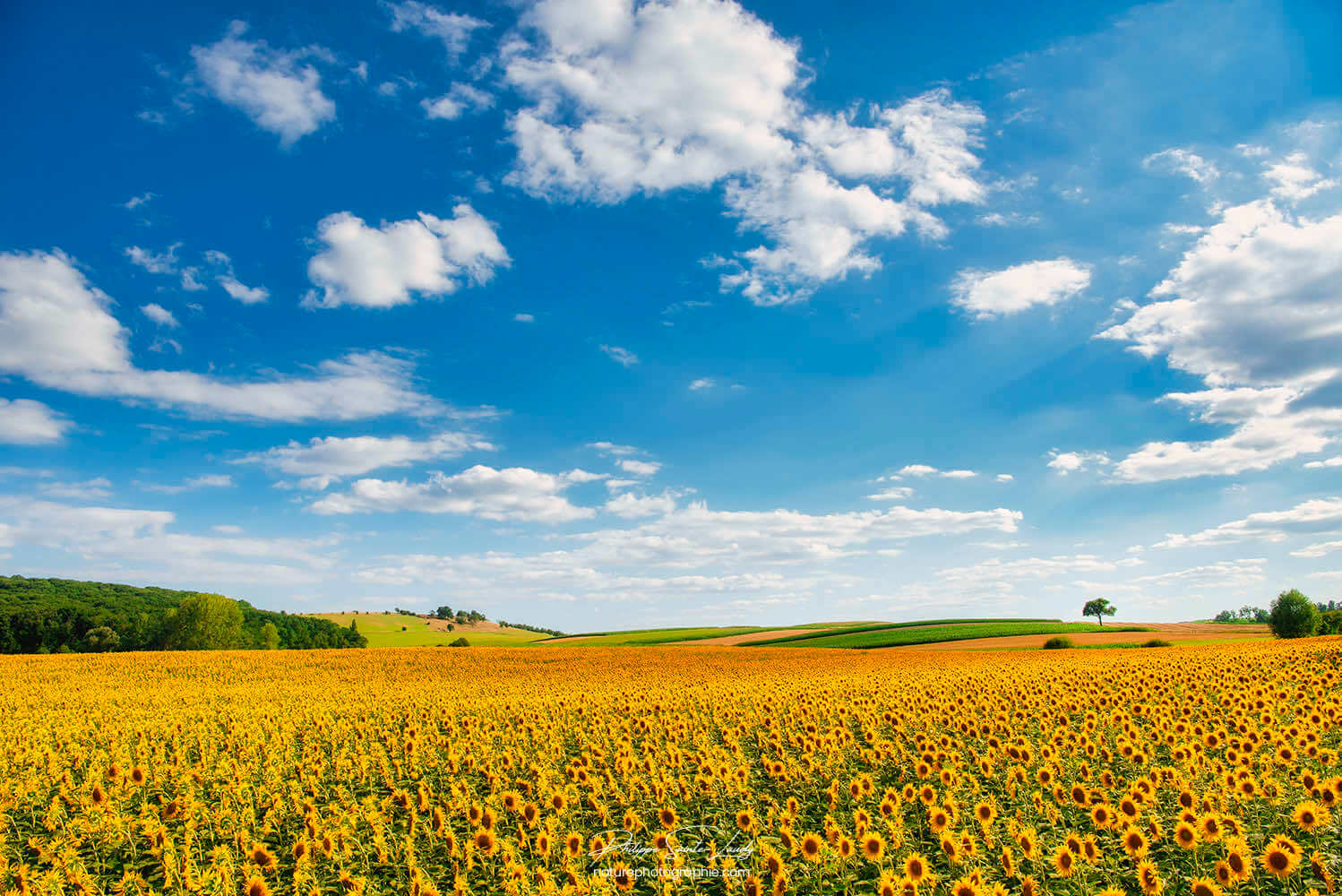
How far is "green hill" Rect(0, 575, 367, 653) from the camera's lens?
89062 mm

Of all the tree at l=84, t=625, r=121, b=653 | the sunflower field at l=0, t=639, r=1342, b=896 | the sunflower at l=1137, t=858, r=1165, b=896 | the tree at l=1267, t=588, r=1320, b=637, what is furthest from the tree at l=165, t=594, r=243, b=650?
the tree at l=1267, t=588, r=1320, b=637

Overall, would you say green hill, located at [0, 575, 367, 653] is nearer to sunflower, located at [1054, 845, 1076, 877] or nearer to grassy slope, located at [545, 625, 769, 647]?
grassy slope, located at [545, 625, 769, 647]

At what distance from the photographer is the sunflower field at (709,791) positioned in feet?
23.9

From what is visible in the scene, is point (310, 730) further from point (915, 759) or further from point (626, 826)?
point (915, 759)

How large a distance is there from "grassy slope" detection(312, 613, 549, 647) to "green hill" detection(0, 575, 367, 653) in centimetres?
879

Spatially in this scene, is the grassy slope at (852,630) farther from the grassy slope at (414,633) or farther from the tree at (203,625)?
the tree at (203,625)

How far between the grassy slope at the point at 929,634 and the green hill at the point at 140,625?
73467 mm

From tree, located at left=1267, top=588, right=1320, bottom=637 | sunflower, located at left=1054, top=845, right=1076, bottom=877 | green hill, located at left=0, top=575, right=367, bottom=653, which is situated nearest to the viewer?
sunflower, located at left=1054, top=845, right=1076, bottom=877

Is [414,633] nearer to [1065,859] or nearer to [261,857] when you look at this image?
[261,857]

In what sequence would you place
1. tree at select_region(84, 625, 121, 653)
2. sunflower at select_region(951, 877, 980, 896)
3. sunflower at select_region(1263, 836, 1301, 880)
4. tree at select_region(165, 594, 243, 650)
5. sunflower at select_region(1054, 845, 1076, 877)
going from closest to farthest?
sunflower at select_region(951, 877, 980, 896) < sunflower at select_region(1263, 836, 1301, 880) < sunflower at select_region(1054, 845, 1076, 877) < tree at select_region(165, 594, 243, 650) < tree at select_region(84, 625, 121, 653)

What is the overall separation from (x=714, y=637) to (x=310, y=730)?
9692 cm

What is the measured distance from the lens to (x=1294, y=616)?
270ft

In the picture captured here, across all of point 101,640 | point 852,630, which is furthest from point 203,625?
point 852,630

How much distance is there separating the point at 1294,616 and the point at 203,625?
439ft
